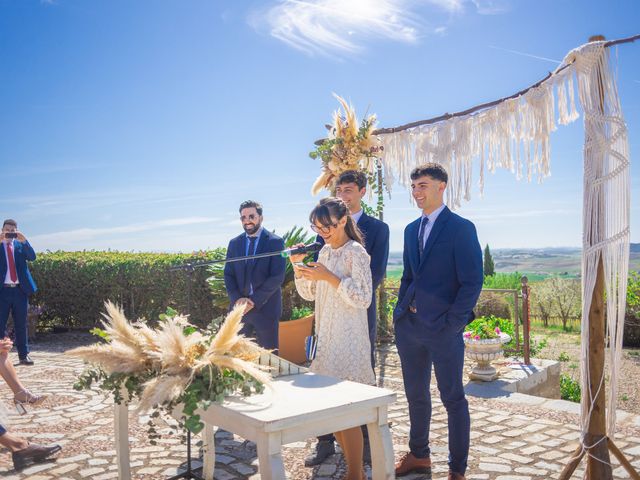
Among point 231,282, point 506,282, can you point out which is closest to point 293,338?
point 231,282

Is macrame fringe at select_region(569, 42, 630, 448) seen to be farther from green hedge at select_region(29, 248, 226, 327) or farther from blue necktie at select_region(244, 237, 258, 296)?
green hedge at select_region(29, 248, 226, 327)

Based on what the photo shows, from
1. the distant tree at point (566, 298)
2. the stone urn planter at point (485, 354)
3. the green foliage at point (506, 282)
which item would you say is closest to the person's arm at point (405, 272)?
the stone urn planter at point (485, 354)

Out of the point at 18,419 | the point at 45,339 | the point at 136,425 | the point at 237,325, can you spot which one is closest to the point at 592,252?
the point at 237,325

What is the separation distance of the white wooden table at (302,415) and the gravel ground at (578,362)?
5.17 m

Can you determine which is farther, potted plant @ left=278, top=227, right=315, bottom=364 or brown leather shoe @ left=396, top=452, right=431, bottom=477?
potted plant @ left=278, top=227, right=315, bottom=364

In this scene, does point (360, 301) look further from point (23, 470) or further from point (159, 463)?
point (23, 470)

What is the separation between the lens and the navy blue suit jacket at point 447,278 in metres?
3.43

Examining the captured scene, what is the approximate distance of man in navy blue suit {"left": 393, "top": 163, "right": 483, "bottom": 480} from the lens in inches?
137

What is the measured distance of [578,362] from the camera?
33.9 feet

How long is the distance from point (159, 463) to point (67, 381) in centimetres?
354

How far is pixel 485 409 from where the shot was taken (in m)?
5.60

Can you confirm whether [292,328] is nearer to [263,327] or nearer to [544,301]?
[263,327]

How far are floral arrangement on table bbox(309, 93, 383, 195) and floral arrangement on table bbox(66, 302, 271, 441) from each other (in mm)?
3515

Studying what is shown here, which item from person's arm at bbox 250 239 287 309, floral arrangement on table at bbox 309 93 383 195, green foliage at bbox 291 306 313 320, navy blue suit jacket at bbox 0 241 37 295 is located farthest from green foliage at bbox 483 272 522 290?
navy blue suit jacket at bbox 0 241 37 295
